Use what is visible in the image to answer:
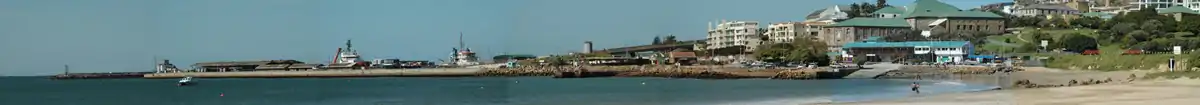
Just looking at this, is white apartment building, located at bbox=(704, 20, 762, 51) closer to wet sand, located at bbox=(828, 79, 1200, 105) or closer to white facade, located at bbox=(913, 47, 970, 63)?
white facade, located at bbox=(913, 47, 970, 63)

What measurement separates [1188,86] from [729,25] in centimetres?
5444

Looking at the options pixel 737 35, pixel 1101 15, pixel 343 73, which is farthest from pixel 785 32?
pixel 343 73

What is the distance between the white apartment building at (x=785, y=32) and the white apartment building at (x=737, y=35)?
0.74m

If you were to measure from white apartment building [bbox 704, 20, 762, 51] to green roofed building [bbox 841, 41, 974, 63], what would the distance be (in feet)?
43.2

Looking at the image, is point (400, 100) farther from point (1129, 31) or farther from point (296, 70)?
point (296, 70)

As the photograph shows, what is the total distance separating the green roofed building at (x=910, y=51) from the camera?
5612cm

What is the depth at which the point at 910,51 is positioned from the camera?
58.4 metres

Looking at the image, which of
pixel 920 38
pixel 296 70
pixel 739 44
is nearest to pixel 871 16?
pixel 739 44

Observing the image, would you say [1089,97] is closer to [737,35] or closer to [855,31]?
[855,31]

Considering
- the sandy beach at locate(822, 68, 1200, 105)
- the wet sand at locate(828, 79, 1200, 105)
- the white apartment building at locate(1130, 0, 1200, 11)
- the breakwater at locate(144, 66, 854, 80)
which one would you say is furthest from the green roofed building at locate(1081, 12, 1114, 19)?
the wet sand at locate(828, 79, 1200, 105)

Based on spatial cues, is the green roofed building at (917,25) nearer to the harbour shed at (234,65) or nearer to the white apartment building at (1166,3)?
the white apartment building at (1166,3)

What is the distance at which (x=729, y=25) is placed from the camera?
75812mm

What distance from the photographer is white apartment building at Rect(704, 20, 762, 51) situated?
73750 millimetres

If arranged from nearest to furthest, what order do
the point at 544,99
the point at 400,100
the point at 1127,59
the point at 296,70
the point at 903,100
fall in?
1. the point at 903,100
2. the point at 544,99
3. the point at 400,100
4. the point at 1127,59
5. the point at 296,70
